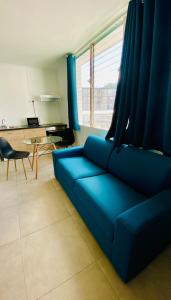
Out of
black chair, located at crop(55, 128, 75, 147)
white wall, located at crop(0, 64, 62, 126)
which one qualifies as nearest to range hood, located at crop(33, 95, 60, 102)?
white wall, located at crop(0, 64, 62, 126)

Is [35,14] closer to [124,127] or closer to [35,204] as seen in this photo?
[124,127]

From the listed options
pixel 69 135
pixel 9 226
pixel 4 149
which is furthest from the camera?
pixel 69 135

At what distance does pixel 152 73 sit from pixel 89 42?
1.97m

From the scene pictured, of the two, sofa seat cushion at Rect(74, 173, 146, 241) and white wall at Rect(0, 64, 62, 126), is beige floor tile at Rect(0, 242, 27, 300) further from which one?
white wall at Rect(0, 64, 62, 126)

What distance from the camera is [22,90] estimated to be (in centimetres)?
400

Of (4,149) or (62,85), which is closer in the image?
(4,149)

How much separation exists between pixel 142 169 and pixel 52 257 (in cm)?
120

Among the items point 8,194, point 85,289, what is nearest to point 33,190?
point 8,194

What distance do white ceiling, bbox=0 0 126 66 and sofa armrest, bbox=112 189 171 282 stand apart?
7.76 feet

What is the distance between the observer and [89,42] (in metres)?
2.73

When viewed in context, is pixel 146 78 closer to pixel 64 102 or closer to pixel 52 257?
pixel 52 257

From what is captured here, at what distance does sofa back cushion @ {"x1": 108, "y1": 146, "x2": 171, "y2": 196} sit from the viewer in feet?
4.28

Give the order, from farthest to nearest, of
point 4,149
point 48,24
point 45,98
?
1. point 45,98
2. point 4,149
3. point 48,24

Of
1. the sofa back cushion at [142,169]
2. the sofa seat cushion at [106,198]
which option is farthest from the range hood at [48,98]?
the sofa seat cushion at [106,198]
